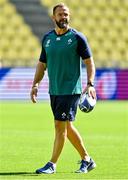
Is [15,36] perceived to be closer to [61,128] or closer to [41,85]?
[41,85]

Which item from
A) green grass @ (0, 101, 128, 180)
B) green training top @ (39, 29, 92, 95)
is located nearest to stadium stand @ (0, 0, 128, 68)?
green grass @ (0, 101, 128, 180)

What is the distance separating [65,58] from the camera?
9.38 m

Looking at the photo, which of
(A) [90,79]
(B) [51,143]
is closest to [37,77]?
(A) [90,79]

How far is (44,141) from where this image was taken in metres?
14.0

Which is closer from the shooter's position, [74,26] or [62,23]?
[62,23]

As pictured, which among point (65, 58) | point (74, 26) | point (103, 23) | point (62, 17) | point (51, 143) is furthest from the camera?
point (103, 23)

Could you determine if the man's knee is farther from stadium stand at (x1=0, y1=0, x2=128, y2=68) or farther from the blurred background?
stadium stand at (x1=0, y1=0, x2=128, y2=68)

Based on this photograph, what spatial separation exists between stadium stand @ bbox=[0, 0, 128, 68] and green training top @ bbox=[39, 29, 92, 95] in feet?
88.3

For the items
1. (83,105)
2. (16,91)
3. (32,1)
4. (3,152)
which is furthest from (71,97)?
(32,1)

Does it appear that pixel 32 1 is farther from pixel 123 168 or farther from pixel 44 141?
pixel 123 168

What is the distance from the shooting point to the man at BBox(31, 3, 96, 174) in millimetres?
9367

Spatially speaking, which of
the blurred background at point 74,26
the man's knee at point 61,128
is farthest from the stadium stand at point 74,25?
the man's knee at point 61,128

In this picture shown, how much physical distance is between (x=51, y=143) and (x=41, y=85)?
1521 cm

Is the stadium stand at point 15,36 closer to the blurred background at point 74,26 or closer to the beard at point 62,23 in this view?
the blurred background at point 74,26
